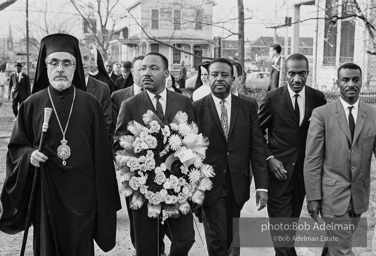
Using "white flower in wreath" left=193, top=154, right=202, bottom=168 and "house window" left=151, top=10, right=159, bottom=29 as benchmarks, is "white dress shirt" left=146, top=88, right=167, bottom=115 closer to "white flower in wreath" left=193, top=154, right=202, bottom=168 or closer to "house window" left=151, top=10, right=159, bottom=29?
"white flower in wreath" left=193, top=154, right=202, bottom=168

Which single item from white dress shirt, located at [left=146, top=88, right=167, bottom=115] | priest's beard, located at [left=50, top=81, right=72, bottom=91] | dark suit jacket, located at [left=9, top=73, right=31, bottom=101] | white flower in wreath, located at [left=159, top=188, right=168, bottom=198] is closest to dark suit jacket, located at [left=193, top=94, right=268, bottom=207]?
white dress shirt, located at [left=146, top=88, right=167, bottom=115]

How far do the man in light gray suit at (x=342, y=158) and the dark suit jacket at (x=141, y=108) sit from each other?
1.30 metres

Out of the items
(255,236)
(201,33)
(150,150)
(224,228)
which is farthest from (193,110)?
(201,33)

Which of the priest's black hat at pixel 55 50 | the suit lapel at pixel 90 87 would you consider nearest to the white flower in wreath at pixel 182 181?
the priest's black hat at pixel 55 50

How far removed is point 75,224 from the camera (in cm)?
455

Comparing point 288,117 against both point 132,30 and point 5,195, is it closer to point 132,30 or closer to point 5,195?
point 5,195

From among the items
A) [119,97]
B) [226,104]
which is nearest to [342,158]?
[226,104]

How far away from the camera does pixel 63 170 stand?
453cm

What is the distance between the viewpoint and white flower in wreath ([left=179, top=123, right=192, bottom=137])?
4.82 m

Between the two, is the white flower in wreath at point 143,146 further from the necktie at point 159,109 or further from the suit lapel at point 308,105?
the suit lapel at point 308,105

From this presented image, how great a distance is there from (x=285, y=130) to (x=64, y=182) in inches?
96.4

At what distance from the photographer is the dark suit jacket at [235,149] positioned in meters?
5.46

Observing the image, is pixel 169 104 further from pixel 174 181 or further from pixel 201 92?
pixel 201 92

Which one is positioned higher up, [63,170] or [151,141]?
[151,141]
